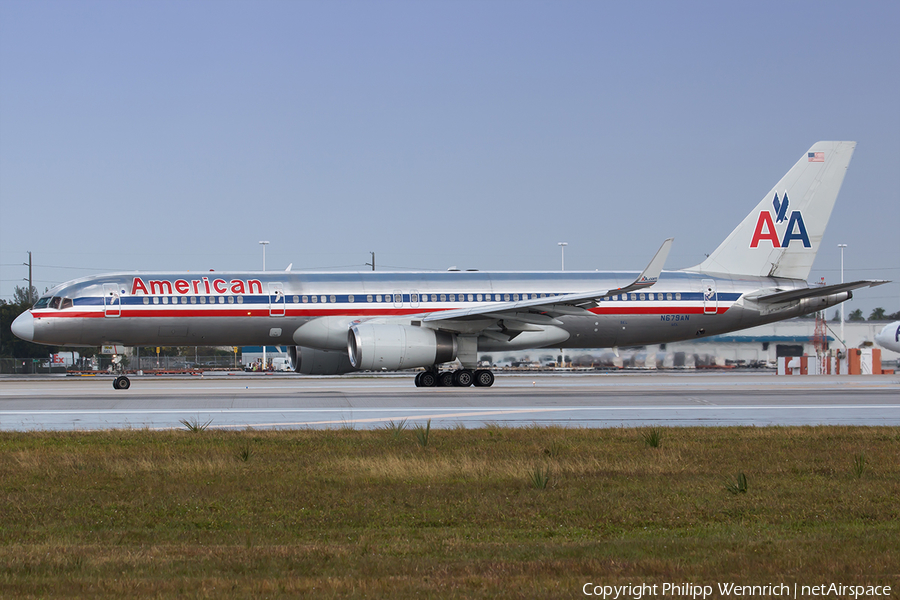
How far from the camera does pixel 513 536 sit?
7215 millimetres

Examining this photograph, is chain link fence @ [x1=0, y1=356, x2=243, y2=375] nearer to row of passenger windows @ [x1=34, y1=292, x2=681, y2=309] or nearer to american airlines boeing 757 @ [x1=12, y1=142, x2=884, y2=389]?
row of passenger windows @ [x1=34, y1=292, x2=681, y2=309]

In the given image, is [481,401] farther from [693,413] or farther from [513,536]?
[513,536]

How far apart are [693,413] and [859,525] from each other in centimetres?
1143

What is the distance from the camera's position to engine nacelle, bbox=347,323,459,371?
26547mm

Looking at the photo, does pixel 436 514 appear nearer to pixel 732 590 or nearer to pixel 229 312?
pixel 732 590

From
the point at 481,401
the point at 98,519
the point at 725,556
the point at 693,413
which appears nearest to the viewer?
the point at 725,556

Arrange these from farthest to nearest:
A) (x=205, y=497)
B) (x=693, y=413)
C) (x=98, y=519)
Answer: (x=693, y=413), (x=205, y=497), (x=98, y=519)

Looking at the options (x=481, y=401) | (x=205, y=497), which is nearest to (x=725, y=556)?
(x=205, y=497)

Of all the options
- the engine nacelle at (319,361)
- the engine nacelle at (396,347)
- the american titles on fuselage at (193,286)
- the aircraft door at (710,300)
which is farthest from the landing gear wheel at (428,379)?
the aircraft door at (710,300)

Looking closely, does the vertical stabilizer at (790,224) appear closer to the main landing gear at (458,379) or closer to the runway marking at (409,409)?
the main landing gear at (458,379)

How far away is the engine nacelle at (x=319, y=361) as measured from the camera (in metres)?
31.9

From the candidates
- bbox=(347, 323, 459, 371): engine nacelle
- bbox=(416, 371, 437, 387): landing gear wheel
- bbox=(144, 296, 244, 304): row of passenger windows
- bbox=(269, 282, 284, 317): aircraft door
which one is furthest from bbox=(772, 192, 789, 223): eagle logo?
bbox=(144, 296, 244, 304): row of passenger windows

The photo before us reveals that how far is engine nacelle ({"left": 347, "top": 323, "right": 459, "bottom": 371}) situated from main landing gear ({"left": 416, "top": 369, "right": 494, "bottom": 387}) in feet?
5.15

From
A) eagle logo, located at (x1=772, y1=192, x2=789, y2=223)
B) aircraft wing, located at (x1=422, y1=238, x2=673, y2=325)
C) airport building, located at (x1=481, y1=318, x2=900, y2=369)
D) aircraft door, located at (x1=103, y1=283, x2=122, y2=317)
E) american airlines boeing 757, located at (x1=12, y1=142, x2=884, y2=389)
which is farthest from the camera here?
airport building, located at (x1=481, y1=318, x2=900, y2=369)
